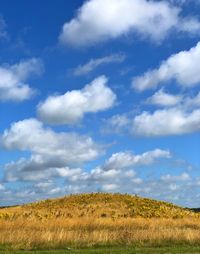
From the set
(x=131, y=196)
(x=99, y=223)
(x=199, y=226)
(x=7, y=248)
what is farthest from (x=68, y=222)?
(x=131, y=196)

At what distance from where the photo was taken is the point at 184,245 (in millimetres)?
28859

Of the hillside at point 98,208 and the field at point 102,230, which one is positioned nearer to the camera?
the field at point 102,230

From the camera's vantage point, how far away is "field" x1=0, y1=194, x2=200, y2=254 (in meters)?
28.0

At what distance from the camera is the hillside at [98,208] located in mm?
58125

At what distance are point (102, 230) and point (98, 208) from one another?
84.5 ft

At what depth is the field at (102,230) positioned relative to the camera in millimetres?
27969

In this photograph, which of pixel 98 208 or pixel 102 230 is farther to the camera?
pixel 98 208

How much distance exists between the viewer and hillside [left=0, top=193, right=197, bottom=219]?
191ft

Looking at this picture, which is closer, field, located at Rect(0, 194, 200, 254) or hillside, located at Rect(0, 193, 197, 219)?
field, located at Rect(0, 194, 200, 254)

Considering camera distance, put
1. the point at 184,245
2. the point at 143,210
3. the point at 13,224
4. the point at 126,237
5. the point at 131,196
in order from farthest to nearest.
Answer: the point at 131,196, the point at 143,210, the point at 13,224, the point at 126,237, the point at 184,245

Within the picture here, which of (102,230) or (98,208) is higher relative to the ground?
(98,208)

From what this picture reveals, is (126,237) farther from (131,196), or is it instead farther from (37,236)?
(131,196)

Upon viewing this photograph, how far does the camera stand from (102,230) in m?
38.1

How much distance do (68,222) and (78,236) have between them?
496 inches
